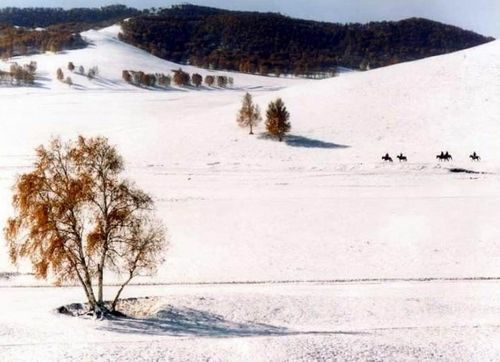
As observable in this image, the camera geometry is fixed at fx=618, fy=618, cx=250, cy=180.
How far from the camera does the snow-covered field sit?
25.2 metres

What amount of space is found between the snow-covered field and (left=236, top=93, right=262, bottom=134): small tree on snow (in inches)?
103

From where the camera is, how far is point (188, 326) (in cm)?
2784

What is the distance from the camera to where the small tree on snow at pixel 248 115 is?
85.0 meters

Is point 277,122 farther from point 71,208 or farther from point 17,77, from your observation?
point 17,77

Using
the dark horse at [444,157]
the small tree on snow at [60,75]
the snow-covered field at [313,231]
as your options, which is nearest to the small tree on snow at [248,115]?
the snow-covered field at [313,231]

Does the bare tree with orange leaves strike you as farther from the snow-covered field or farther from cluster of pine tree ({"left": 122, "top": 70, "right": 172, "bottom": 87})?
cluster of pine tree ({"left": 122, "top": 70, "right": 172, "bottom": 87})

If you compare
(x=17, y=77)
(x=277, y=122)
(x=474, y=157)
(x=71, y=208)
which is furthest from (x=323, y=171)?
(x=17, y=77)

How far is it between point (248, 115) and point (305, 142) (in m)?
9.42

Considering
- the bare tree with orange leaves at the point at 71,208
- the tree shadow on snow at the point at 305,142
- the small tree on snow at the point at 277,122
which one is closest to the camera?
the bare tree with orange leaves at the point at 71,208

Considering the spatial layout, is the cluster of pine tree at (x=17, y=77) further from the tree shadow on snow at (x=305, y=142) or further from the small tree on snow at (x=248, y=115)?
the tree shadow on snow at (x=305, y=142)

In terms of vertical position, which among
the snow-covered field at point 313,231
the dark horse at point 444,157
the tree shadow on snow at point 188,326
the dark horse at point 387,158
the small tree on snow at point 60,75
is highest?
the small tree on snow at point 60,75

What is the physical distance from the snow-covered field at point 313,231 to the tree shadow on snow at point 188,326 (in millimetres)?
127

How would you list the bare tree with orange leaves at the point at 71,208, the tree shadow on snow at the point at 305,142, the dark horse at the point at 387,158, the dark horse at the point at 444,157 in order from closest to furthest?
the bare tree with orange leaves at the point at 71,208
the dark horse at the point at 444,157
the dark horse at the point at 387,158
the tree shadow on snow at the point at 305,142

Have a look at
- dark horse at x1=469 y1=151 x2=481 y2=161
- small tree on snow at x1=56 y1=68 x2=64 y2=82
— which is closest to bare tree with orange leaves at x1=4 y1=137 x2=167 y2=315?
dark horse at x1=469 y1=151 x2=481 y2=161
